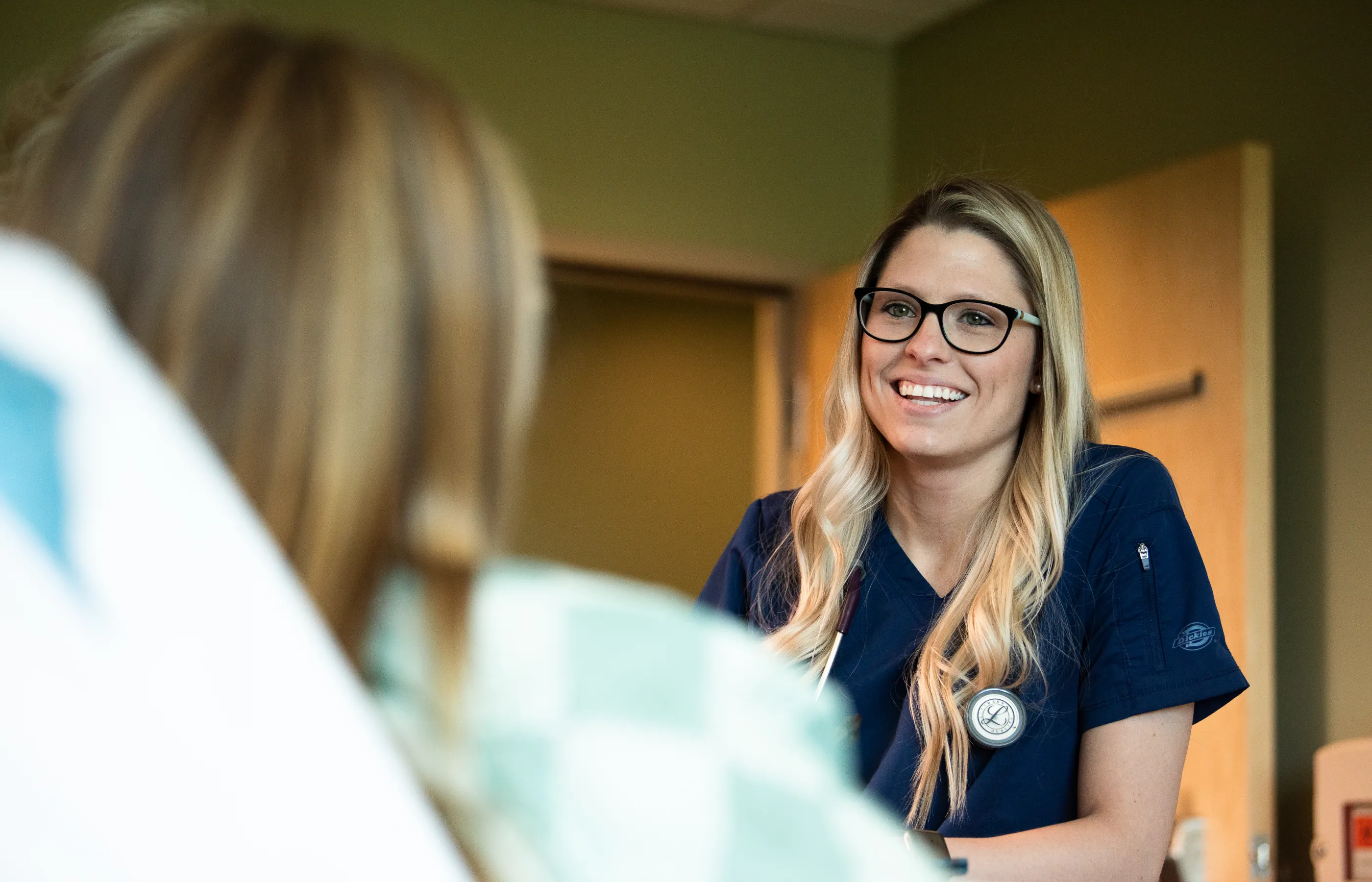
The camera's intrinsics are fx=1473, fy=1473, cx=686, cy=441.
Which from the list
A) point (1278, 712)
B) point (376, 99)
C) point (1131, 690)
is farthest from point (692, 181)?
point (376, 99)

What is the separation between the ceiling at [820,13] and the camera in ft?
13.5

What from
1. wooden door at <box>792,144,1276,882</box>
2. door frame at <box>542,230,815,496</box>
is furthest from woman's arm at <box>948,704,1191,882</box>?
door frame at <box>542,230,815,496</box>

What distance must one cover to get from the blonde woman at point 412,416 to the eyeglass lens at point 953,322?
1.24m

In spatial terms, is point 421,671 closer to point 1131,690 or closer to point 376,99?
point 376,99

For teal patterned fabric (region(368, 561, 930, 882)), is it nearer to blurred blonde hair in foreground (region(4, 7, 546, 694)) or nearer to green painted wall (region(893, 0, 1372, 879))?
blurred blonde hair in foreground (region(4, 7, 546, 694))

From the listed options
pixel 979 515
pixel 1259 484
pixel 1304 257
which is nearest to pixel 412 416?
pixel 979 515

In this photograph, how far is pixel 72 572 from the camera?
1.77 ft

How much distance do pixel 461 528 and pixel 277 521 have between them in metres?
0.07

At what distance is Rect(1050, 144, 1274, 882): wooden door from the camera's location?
9.04ft

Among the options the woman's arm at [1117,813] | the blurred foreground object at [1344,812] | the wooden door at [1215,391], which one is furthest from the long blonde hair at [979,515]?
the blurred foreground object at [1344,812]

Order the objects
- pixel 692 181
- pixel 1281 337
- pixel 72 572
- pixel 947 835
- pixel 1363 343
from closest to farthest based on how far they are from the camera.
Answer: pixel 72 572, pixel 947 835, pixel 1363 343, pixel 1281 337, pixel 692 181

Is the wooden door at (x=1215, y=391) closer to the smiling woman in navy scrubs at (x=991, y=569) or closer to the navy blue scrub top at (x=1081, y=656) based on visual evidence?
the smiling woman in navy scrubs at (x=991, y=569)

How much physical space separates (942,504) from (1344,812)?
138 cm

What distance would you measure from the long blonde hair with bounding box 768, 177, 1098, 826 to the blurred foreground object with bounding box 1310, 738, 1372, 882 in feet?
4.21
